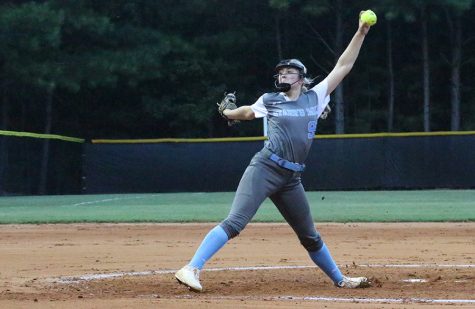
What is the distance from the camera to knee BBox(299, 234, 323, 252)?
26.7 ft

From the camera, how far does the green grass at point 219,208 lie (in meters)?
17.4

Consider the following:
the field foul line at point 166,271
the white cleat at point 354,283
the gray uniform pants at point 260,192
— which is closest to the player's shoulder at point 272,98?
the gray uniform pants at point 260,192

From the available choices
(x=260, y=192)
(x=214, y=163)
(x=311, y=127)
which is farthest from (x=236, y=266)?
(x=214, y=163)

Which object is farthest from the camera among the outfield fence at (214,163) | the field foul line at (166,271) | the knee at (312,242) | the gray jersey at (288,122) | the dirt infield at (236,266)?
the outfield fence at (214,163)

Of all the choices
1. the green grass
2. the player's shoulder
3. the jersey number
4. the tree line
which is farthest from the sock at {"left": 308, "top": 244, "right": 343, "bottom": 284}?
the tree line

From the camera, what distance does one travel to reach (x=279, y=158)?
7.75 m

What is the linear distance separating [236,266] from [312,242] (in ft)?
7.69

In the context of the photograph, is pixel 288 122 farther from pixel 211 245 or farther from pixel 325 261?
pixel 325 261

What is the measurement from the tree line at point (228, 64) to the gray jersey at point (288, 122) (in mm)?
26134

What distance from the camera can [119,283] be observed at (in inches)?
342

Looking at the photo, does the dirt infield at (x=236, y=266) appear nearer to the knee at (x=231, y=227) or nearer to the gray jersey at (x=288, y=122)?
the knee at (x=231, y=227)

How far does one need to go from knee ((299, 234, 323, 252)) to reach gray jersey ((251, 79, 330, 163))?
0.69 meters

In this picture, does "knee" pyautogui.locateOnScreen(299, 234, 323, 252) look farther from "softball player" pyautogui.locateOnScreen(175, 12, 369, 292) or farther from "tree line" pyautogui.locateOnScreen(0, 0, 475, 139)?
"tree line" pyautogui.locateOnScreen(0, 0, 475, 139)

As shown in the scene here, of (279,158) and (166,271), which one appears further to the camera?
(166,271)
